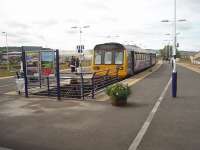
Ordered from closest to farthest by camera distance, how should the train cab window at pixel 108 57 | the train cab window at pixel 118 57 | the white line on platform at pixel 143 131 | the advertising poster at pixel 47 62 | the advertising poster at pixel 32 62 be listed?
1. the white line on platform at pixel 143 131
2. the advertising poster at pixel 47 62
3. the advertising poster at pixel 32 62
4. the train cab window at pixel 118 57
5. the train cab window at pixel 108 57

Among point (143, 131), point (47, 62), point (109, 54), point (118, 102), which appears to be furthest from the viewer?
point (109, 54)

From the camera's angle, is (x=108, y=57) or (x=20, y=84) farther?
(x=108, y=57)

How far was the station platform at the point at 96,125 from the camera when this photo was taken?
263 inches

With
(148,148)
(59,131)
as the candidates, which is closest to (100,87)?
(59,131)

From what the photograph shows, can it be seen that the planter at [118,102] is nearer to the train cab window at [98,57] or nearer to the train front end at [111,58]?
the train front end at [111,58]

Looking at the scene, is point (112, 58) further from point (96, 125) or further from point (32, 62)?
point (96, 125)

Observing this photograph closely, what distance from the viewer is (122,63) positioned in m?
23.6

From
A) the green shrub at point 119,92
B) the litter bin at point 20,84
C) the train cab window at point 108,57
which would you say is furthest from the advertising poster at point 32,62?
the train cab window at point 108,57

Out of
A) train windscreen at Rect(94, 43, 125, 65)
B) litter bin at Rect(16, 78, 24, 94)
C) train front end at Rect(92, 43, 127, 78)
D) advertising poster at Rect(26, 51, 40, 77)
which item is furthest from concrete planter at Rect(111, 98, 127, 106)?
train windscreen at Rect(94, 43, 125, 65)

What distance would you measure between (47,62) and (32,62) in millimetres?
823

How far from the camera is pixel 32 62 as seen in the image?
14.5 m

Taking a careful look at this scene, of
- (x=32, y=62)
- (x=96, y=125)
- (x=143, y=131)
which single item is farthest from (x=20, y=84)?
(x=143, y=131)

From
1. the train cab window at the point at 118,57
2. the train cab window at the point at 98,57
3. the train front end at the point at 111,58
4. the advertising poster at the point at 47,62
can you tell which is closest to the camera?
the advertising poster at the point at 47,62

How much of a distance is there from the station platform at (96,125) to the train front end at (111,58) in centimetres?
1120
